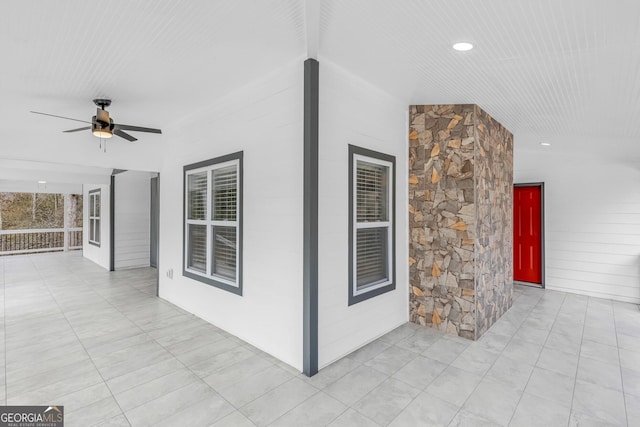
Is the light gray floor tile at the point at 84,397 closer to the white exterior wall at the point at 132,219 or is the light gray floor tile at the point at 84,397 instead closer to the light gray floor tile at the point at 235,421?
the light gray floor tile at the point at 235,421

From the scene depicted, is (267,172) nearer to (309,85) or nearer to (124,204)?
(309,85)

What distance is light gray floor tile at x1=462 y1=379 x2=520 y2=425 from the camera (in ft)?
7.61

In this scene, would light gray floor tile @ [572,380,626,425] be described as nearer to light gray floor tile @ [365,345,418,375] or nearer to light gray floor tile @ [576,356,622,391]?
light gray floor tile @ [576,356,622,391]

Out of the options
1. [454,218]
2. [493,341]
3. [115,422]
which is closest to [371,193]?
[454,218]

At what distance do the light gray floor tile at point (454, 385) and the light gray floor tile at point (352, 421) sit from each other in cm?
67

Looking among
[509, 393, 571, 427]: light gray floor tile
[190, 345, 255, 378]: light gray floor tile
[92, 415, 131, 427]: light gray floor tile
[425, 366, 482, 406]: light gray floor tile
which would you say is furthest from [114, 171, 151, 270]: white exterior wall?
[509, 393, 571, 427]: light gray floor tile

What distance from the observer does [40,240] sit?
11.5 m

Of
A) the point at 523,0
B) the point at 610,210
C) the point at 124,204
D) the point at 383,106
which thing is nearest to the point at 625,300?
the point at 610,210

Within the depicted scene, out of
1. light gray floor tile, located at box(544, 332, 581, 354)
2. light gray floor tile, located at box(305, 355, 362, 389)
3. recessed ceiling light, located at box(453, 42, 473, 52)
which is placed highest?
recessed ceiling light, located at box(453, 42, 473, 52)

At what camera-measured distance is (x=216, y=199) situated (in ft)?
13.6

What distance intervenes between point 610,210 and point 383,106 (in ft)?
15.8

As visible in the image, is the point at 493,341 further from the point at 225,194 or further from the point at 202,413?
the point at 225,194

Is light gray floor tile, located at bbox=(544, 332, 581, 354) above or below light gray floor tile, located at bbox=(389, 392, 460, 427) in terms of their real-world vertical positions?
below

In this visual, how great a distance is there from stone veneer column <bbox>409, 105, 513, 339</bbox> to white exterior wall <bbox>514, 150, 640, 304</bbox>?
258 cm
